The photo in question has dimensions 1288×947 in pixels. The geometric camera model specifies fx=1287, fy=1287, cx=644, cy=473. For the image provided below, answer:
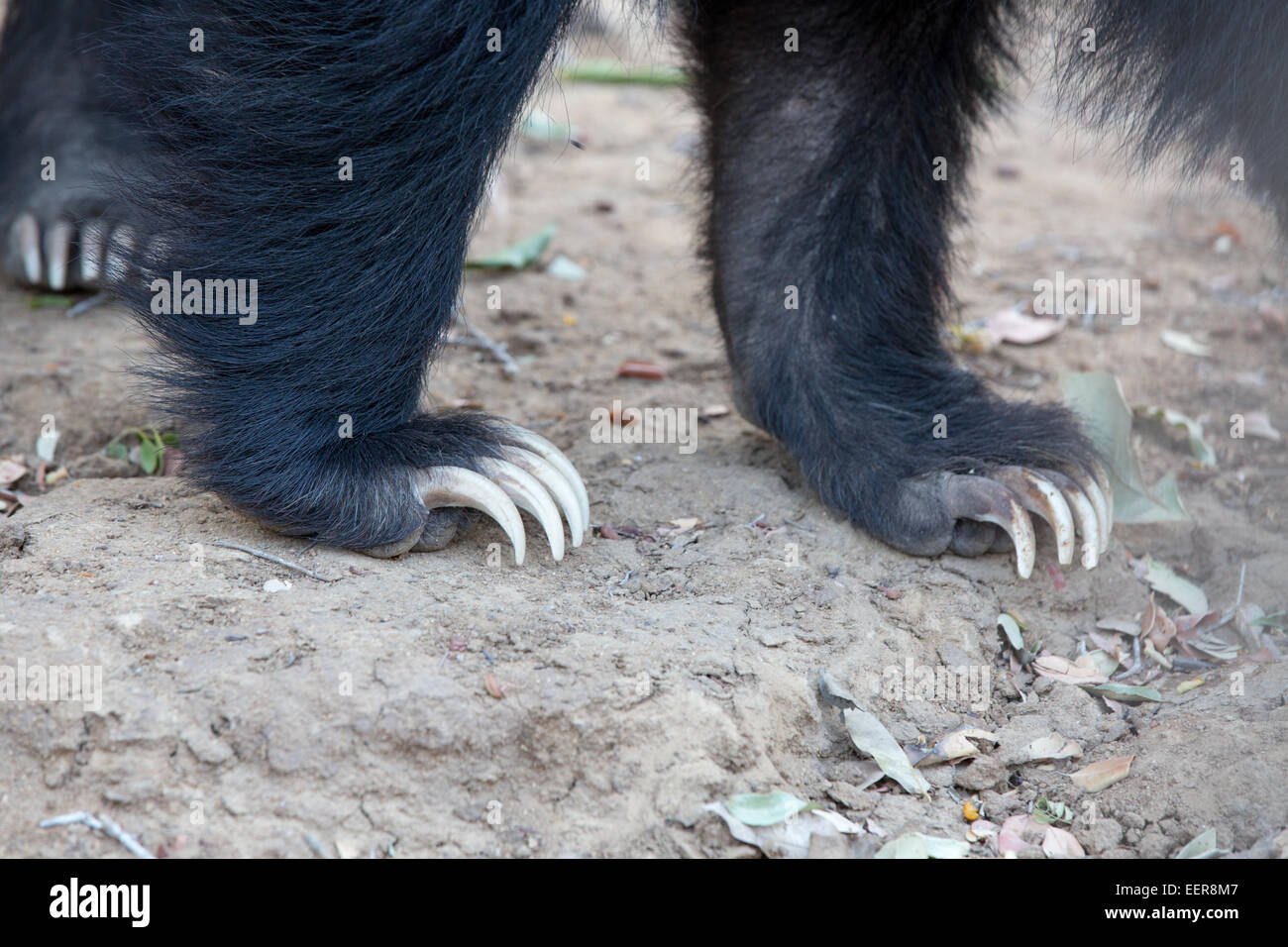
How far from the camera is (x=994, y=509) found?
2586mm

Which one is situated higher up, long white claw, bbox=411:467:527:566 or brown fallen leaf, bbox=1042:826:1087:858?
long white claw, bbox=411:467:527:566

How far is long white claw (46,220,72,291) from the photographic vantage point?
3658 mm

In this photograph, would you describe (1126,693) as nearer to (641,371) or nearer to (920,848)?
(920,848)

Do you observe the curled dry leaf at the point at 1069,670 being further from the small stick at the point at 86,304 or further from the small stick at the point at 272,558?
the small stick at the point at 86,304

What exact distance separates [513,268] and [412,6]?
2.04 metres

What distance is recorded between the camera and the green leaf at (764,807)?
1.89 metres

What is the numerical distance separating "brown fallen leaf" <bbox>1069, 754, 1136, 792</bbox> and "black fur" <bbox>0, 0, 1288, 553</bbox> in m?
0.61

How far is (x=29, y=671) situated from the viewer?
189 cm

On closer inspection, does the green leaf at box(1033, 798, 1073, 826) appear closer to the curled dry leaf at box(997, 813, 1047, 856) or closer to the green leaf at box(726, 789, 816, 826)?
the curled dry leaf at box(997, 813, 1047, 856)

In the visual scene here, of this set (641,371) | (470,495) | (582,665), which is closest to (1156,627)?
(582,665)

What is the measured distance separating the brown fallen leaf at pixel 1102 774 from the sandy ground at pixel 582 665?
0.02 metres

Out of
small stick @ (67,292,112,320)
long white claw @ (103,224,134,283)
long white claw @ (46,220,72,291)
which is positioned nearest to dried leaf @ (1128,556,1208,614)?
long white claw @ (103,224,134,283)

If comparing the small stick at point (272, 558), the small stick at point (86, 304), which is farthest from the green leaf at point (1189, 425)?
the small stick at point (86, 304)
